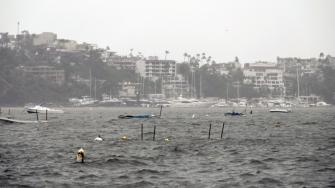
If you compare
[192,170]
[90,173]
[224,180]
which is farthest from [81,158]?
[224,180]

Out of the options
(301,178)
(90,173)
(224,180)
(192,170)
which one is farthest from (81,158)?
(301,178)

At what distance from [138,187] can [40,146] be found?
23572 millimetres

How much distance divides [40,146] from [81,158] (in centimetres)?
1381

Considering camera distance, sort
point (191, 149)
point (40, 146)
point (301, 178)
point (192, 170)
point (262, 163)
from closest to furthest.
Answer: point (301, 178) < point (192, 170) < point (262, 163) < point (191, 149) < point (40, 146)

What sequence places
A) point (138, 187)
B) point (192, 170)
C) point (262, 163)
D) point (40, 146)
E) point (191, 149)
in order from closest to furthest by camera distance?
point (138, 187)
point (192, 170)
point (262, 163)
point (191, 149)
point (40, 146)

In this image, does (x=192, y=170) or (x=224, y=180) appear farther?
(x=192, y=170)

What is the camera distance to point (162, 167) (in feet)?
132

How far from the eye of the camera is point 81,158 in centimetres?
4247

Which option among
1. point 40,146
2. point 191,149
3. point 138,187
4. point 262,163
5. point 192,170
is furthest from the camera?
point 40,146

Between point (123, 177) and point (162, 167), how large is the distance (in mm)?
4422

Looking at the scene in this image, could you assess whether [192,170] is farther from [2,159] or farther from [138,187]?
[2,159]

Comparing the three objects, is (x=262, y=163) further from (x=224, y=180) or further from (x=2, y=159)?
(x=2, y=159)

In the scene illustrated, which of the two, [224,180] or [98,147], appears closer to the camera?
[224,180]

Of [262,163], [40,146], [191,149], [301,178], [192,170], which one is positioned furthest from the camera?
[40,146]
